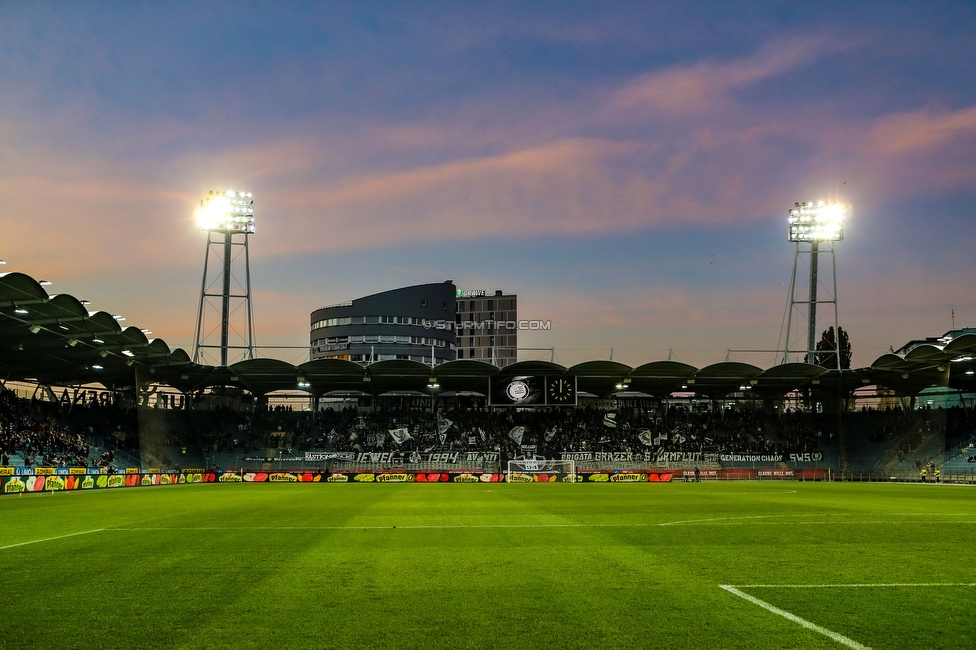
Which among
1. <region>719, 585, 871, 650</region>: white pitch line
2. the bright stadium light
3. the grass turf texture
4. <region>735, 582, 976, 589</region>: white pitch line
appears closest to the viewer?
<region>719, 585, 871, 650</region>: white pitch line

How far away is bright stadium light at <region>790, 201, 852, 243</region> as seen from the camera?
6694 centimetres

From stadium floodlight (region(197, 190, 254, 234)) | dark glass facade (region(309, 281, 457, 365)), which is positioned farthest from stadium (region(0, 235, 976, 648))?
dark glass facade (region(309, 281, 457, 365))

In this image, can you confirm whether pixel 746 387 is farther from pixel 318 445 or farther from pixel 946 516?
pixel 946 516

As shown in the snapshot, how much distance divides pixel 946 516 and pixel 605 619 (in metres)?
17.7

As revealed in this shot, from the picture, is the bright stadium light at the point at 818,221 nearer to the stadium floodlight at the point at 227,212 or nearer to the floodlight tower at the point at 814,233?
the floodlight tower at the point at 814,233

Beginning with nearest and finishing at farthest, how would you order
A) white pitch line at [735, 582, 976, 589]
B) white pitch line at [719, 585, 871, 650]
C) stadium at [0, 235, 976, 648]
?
white pitch line at [719, 585, 871, 650] < stadium at [0, 235, 976, 648] < white pitch line at [735, 582, 976, 589]

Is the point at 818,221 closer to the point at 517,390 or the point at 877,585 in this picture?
the point at 517,390

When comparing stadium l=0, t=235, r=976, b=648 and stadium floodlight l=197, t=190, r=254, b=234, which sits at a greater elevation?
stadium floodlight l=197, t=190, r=254, b=234

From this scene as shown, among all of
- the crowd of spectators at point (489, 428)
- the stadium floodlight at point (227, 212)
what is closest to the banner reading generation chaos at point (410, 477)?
the crowd of spectators at point (489, 428)

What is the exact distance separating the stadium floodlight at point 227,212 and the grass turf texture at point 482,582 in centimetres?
4615

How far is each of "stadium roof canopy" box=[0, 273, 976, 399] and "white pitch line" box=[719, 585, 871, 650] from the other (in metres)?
39.4

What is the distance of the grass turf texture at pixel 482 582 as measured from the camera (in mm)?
7715

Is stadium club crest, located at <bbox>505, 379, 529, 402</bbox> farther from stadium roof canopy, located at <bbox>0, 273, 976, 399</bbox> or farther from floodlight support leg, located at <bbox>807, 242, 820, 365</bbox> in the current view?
floodlight support leg, located at <bbox>807, 242, 820, 365</bbox>

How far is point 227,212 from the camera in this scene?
64438 millimetres
